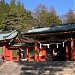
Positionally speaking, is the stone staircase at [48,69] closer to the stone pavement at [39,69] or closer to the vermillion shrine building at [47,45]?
the stone pavement at [39,69]

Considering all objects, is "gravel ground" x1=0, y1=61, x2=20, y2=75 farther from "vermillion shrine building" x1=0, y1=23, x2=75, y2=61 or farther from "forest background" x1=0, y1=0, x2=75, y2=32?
"forest background" x1=0, y1=0, x2=75, y2=32

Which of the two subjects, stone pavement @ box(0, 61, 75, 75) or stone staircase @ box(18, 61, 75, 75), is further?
stone pavement @ box(0, 61, 75, 75)

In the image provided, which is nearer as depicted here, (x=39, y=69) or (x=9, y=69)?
(x=39, y=69)

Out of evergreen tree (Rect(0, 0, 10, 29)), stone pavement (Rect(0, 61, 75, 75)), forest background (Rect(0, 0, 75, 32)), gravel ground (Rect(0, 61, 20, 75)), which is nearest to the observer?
stone pavement (Rect(0, 61, 75, 75))

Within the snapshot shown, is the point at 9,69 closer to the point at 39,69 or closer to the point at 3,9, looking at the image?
the point at 39,69

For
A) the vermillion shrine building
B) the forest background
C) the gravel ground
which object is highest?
the forest background

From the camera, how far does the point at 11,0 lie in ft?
240

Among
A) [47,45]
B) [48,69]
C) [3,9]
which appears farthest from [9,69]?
[3,9]

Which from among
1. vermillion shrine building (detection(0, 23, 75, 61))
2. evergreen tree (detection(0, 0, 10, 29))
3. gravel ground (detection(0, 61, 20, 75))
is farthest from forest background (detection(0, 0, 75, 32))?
gravel ground (detection(0, 61, 20, 75))

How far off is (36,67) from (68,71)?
3.03m

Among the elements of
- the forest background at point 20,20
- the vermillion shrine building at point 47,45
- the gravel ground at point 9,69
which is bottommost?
the gravel ground at point 9,69

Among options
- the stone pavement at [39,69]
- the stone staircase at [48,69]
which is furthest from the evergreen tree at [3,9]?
the stone staircase at [48,69]

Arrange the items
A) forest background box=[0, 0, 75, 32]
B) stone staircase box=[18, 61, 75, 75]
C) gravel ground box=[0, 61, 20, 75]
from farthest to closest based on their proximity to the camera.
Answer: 1. forest background box=[0, 0, 75, 32]
2. gravel ground box=[0, 61, 20, 75]
3. stone staircase box=[18, 61, 75, 75]

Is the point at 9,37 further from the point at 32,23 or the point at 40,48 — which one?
the point at 32,23
